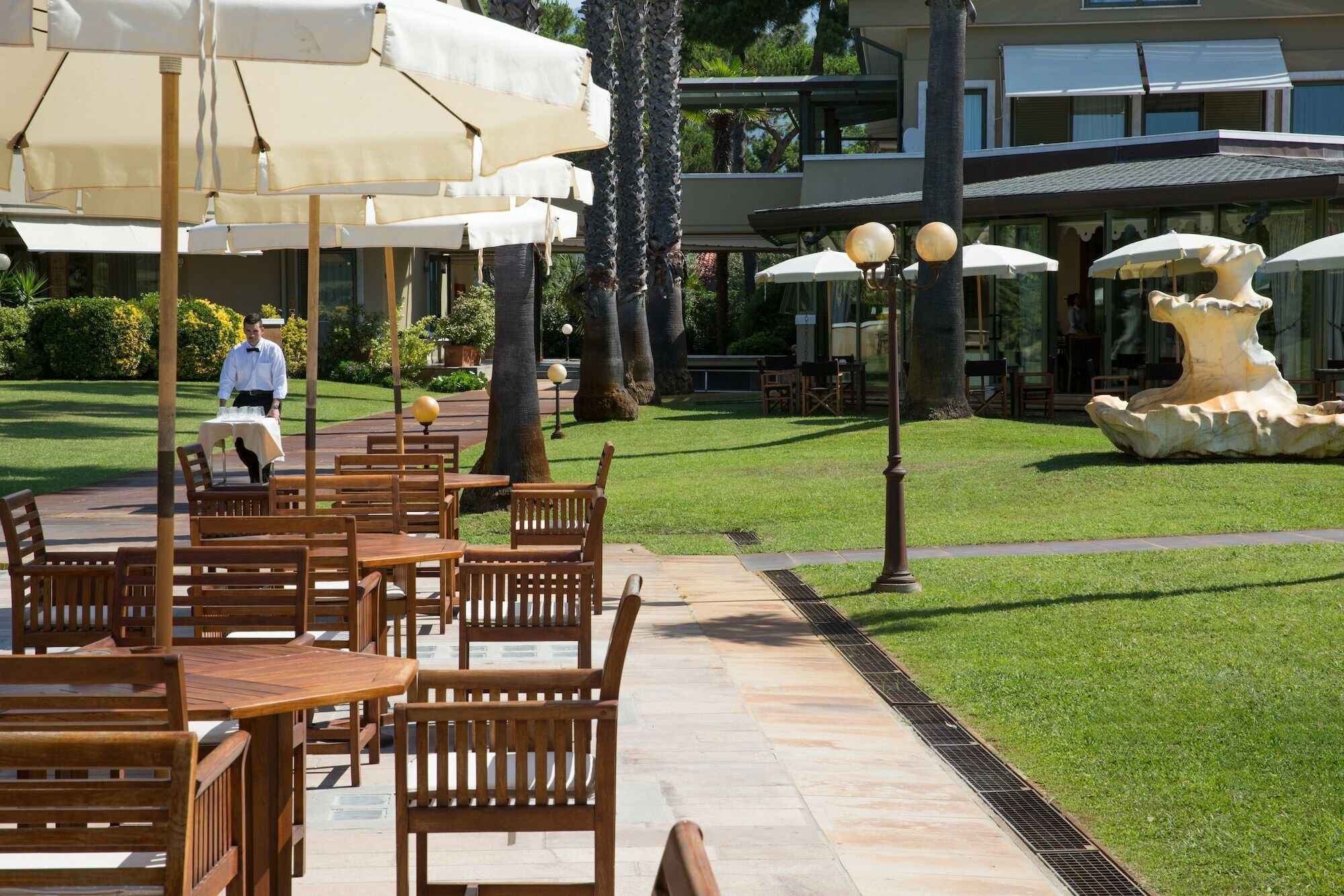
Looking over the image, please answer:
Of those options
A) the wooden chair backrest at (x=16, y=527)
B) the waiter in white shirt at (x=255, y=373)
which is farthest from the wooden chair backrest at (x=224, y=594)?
the waiter in white shirt at (x=255, y=373)

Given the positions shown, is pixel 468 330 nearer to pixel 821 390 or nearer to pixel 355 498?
pixel 821 390

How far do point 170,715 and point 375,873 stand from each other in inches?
55.3

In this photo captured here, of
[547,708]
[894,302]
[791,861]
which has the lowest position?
[791,861]

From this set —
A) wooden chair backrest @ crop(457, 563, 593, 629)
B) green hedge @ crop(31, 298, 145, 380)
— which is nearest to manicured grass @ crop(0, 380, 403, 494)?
green hedge @ crop(31, 298, 145, 380)

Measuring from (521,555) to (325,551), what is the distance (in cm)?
127

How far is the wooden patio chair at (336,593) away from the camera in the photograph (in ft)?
16.8

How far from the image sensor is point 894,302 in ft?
33.8

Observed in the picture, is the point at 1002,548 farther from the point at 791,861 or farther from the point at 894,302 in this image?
the point at 791,861

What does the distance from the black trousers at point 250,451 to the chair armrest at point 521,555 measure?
6547 mm

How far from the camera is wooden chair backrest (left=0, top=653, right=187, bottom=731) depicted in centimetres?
303

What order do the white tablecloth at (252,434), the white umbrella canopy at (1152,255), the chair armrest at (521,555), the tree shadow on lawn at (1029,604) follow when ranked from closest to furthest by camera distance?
the chair armrest at (521,555) < the tree shadow on lawn at (1029,604) < the white tablecloth at (252,434) < the white umbrella canopy at (1152,255)

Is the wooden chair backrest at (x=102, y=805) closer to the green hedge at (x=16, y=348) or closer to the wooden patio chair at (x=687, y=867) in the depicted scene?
the wooden patio chair at (x=687, y=867)

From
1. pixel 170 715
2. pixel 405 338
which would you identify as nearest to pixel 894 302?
pixel 170 715

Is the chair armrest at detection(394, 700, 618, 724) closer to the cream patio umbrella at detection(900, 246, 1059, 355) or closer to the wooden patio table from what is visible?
the wooden patio table
